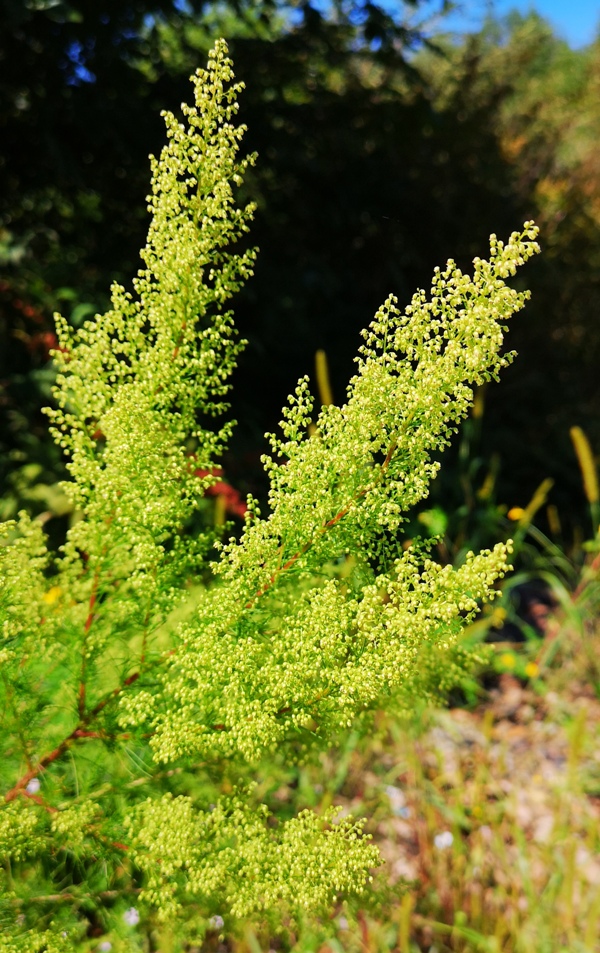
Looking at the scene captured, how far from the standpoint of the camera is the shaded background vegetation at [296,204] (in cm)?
349

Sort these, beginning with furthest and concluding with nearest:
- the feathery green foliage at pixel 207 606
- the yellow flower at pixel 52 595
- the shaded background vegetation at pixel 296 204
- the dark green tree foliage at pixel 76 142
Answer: the shaded background vegetation at pixel 296 204 → the dark green tree foliage at pixel 76 142 → the yellow flower at pixel 52 595 → the feathery green foliage at pixel 207 606

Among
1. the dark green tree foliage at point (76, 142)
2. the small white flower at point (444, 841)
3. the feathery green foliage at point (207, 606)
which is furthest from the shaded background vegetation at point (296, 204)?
the feathery green foliage at point (207, 606)

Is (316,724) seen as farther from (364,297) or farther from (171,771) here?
(364,297)

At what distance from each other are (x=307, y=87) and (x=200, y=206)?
11.8 feet

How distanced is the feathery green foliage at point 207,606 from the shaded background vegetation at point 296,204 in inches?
78.1

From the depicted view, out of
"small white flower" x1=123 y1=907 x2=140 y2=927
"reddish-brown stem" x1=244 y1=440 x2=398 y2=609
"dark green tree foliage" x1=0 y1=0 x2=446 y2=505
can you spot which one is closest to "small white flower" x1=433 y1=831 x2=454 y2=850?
"small white flower" x1=123 y1=907 x2=140 y2=927

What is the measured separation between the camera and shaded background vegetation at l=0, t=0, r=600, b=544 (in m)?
3.49

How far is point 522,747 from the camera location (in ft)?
11.9

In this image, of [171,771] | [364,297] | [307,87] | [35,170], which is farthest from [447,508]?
[171,771]

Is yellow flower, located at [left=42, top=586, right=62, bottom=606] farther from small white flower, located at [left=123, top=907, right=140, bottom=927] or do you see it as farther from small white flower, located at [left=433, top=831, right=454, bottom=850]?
small white flower, located at [left=433, top=831, right=454, bottom=850]

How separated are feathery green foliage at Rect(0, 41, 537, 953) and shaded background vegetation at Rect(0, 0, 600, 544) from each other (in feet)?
6.50

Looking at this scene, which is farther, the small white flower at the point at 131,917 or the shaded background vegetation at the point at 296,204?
the shaded background vegetation at the point at 296,204

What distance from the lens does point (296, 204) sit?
4.54m

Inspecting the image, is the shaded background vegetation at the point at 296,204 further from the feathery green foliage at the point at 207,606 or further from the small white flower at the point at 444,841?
the feathery green foliage at the point at 207,606
